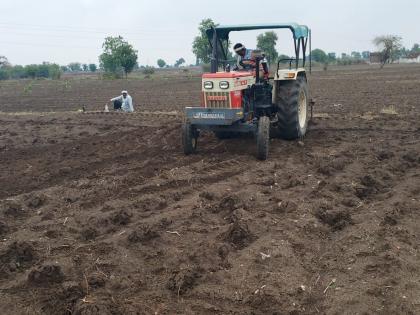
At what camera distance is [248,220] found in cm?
555

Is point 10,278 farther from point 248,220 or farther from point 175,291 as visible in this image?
point 248,220

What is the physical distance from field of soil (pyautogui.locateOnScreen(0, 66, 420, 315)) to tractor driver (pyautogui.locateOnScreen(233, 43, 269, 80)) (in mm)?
1563

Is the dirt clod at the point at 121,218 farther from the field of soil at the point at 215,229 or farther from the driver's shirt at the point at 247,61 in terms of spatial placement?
the driver's shirt at the point at 247,61

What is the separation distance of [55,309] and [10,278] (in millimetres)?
834

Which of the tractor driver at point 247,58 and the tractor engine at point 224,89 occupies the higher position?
the tractor driver at point 247,58

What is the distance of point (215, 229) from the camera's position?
543 centimetres

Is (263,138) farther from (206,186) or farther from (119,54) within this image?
(119,54)

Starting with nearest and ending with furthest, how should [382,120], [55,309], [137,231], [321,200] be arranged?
1. [55,309]
2. [137,231]
3. [321,200]
4. [382,120]

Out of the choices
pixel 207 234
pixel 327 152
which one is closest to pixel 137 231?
pixel 207 234

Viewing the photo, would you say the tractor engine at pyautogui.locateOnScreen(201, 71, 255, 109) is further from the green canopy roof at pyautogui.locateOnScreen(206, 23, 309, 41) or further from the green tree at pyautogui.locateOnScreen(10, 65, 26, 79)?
the green tree at pyautogui.locateOnScreen(10, 65, 26, 79)

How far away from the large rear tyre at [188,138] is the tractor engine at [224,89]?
1.83 feet

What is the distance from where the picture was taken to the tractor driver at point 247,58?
31.1 ft

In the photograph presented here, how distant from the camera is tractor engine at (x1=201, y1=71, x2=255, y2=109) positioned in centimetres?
881

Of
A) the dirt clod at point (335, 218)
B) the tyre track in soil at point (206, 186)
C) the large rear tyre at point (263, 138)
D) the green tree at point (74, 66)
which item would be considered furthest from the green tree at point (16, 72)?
the dirt clod at point (335, 218)
